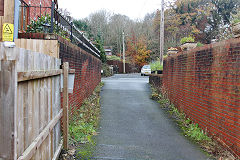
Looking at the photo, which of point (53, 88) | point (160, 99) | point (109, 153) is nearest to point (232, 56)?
point (109, 153)

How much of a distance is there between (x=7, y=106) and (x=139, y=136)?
176 inches

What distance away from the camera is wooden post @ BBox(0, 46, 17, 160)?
1.72 meters

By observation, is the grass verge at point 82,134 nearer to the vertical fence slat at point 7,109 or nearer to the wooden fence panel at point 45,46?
the wooden fence panel at point 45,46

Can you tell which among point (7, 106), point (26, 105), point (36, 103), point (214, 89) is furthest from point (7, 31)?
point (214, 89)

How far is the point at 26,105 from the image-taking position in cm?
228

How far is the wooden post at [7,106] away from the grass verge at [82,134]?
2577 mm

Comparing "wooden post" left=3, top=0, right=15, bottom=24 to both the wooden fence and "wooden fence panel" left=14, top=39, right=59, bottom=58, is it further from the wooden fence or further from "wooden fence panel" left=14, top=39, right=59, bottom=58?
the wooden fence

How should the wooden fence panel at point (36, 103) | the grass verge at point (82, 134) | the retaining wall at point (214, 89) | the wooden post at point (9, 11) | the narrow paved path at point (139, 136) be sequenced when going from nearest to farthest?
the wooden fence panel at point (36, 103)
the retaining wall at point (214, 89)
the grass verge at point (82, 134)
the narrow paved path at point (139, 136)
the wooden post at point (9, 11)

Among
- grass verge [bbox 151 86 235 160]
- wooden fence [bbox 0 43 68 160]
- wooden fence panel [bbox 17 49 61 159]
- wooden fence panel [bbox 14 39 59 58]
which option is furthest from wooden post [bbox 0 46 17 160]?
grass verge [bbox 151 86 235 160]

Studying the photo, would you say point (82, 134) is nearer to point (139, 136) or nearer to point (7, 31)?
point (139, 136)

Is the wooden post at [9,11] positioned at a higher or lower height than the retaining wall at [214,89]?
higher

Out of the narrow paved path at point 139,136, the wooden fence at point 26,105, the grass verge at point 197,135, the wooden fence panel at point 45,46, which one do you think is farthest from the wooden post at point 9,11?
the grass verge at point 197,135

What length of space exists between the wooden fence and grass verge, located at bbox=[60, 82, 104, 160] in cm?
56

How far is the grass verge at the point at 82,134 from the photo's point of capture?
446 centimetres
